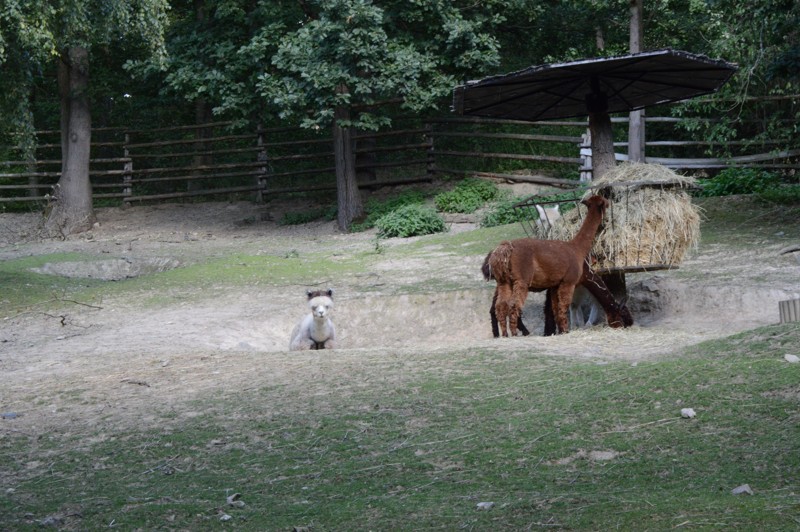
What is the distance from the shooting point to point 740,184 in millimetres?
16828

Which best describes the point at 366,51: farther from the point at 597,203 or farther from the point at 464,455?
the point at 464,455

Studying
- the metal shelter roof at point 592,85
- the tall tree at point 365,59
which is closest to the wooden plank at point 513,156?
the tall tree at point 365,59

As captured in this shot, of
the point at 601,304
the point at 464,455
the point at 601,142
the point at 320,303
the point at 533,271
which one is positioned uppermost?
the point at 601,142

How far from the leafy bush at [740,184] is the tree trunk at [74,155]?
1390 centimetres

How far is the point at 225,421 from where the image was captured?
20.9 ft

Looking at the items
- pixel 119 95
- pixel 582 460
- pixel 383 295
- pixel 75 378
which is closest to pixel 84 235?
pixel 119 95

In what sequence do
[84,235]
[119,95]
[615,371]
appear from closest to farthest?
[615,371] < [84,235] < [119,95]

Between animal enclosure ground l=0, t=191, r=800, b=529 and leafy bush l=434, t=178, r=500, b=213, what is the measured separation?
1.36m

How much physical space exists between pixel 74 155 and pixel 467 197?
9411 millimetres

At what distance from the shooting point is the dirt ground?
7.35 meters

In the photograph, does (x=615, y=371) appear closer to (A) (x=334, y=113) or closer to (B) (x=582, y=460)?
(B) (x=582, y=460)

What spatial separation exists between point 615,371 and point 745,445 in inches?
66.3

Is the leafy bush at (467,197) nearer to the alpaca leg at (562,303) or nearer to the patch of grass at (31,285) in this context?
the patch of grass at (31,285)

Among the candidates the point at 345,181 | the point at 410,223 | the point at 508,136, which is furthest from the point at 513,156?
the point at 410,223
